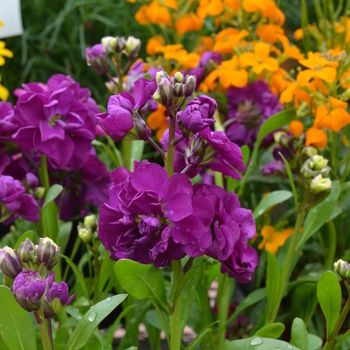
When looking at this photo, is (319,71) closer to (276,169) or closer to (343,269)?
(276,169)

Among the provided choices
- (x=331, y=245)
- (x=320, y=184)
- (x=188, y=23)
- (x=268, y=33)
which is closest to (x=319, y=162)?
(x=320, y=184)

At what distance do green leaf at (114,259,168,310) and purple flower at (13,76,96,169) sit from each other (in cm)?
24

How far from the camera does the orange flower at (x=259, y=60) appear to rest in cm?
81

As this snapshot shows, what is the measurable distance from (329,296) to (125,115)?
286 mm

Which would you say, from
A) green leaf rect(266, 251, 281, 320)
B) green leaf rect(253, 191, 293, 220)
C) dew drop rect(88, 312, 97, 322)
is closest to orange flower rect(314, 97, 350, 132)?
green leaf rect(253, 191, 293, 220)

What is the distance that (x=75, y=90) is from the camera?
0.71m

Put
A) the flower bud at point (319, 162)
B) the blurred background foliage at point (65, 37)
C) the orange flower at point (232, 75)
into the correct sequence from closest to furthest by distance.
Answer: the flower bud at point (319, 162), the orange flower at point (232, 75), the blurred background foliage at point (65, 37)

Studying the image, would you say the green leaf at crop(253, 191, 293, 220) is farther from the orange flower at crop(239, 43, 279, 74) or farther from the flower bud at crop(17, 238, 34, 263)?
the flower bud at crop(17, 238, 34, 263)

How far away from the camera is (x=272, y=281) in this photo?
2.05 feet

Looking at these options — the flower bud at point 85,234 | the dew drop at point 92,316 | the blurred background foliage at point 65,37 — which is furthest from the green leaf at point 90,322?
the blurred background foliage at point 65,37

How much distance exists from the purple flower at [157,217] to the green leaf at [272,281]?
20 cm

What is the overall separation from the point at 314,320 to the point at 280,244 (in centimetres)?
22

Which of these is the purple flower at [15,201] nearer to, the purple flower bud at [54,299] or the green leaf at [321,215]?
the purple flower bud at [54,299]

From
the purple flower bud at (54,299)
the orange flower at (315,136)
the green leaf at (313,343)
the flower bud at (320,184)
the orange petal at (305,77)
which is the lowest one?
the green leaf at (313,343)
